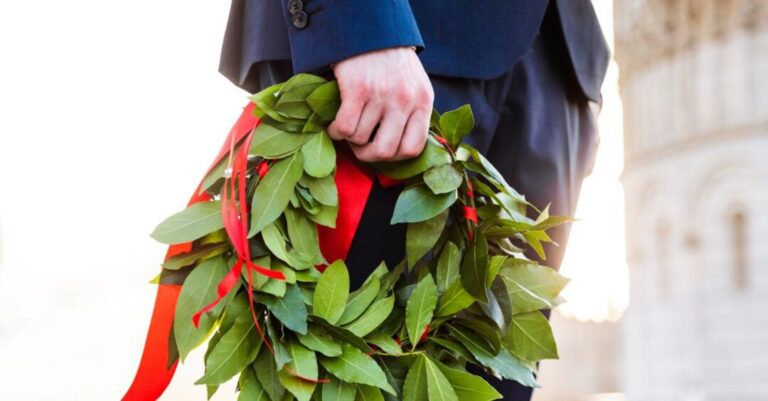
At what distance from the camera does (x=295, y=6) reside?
0.97 metres

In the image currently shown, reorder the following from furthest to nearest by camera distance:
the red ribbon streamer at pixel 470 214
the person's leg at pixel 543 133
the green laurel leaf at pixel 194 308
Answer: the person's leg at pixel 543 133
the red ribbon streamer at pixel 470 214
the green laurel leaf at pixel 194 308

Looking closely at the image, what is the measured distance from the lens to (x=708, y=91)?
663 inches

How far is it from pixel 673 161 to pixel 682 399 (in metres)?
3.84

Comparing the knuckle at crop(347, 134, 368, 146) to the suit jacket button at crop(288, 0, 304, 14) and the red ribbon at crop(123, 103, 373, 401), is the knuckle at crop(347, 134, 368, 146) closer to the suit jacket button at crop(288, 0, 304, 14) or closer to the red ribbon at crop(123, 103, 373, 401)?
the red ribbon at crop(123, 103, 373, 401)

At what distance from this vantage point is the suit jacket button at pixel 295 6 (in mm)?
964

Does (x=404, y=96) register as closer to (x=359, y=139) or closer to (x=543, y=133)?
(x=359, y=139)

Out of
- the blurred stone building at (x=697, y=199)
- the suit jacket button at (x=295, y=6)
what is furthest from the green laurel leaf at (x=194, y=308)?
the blurred stone building at (x=697, y=199)

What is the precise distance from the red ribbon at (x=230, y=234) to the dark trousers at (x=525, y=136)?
0.02 m

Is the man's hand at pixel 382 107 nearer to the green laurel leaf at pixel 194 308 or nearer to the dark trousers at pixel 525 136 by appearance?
the dark trousers at pixel 525 136

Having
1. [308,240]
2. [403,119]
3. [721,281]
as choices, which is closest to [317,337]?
[308,240]

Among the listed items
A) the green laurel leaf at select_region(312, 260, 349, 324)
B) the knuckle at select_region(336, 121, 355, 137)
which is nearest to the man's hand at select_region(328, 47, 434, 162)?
the knuckle at select_region(336, 121, 355, 137)

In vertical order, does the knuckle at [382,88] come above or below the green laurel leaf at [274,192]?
above

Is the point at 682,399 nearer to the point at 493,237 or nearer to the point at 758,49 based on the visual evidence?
the point at 758,49

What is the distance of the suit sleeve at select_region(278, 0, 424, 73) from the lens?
0.92 metres
